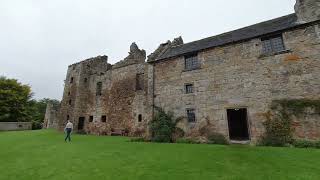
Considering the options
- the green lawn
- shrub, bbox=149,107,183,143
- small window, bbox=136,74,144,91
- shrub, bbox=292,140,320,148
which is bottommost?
the green lawn

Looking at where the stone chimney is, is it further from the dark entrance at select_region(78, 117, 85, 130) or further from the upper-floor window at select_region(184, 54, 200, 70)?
the dark entrance at select_region(78, 117, 85, 130)

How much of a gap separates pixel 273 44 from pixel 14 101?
136ft

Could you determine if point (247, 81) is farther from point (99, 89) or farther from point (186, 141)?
point (99, 89)

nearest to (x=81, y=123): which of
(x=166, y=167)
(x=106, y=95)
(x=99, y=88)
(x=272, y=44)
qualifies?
(x=99, y=88)

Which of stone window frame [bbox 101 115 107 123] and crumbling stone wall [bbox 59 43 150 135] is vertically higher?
crumbling stone wall [bbox 59 43 150 135]

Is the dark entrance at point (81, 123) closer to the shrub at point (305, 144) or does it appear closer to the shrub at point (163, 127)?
the shrub at point (163, 127)

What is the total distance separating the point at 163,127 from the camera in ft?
54.6

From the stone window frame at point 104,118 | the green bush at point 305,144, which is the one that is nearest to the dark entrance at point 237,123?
the green bush at point 305,144

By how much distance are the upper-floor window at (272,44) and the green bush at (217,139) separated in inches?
270

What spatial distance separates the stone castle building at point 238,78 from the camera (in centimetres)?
1303

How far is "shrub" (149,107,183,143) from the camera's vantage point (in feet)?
53.7

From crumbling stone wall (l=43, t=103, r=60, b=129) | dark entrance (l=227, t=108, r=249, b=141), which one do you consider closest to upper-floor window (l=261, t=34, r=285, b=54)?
dark entrance (l=227, t=108, r=249, b=141)

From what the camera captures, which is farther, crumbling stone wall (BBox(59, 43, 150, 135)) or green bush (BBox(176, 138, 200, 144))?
crumbling stone wall (BBox(59, 43, 150, 135))

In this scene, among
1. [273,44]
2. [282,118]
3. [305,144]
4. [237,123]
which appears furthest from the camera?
[237,123]
